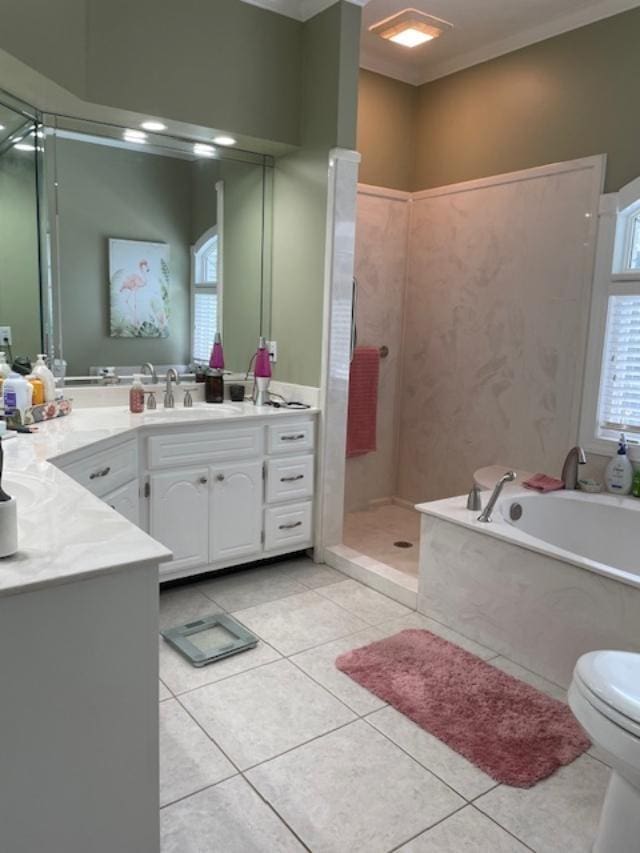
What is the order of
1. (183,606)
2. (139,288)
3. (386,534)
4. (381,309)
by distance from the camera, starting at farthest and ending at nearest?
(381,309) → (386,534) → (139,288) → (183,606)

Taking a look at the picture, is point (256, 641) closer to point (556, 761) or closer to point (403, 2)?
point (556, 761)

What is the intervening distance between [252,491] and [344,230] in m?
1.42

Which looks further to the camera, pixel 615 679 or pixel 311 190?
pixel 311 190

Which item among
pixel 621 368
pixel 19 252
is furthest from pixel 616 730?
pixel 19 252

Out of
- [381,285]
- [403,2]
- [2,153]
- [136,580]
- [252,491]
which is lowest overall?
[252,491]

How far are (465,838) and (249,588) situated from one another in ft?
5.54

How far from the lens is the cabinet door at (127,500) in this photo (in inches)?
103

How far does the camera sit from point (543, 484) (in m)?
3.21

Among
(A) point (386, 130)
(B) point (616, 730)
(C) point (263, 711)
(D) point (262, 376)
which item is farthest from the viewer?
(A) point (386, 130)

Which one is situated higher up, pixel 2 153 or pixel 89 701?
pixel 2 153

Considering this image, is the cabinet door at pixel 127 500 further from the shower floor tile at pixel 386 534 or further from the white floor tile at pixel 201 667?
the shower floor tile at pixel 386 534

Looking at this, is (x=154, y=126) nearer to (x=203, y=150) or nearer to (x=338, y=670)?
(x=203, y=150)

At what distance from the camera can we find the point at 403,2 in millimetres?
3307

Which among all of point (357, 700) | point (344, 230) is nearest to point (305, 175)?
point (344, 230)
